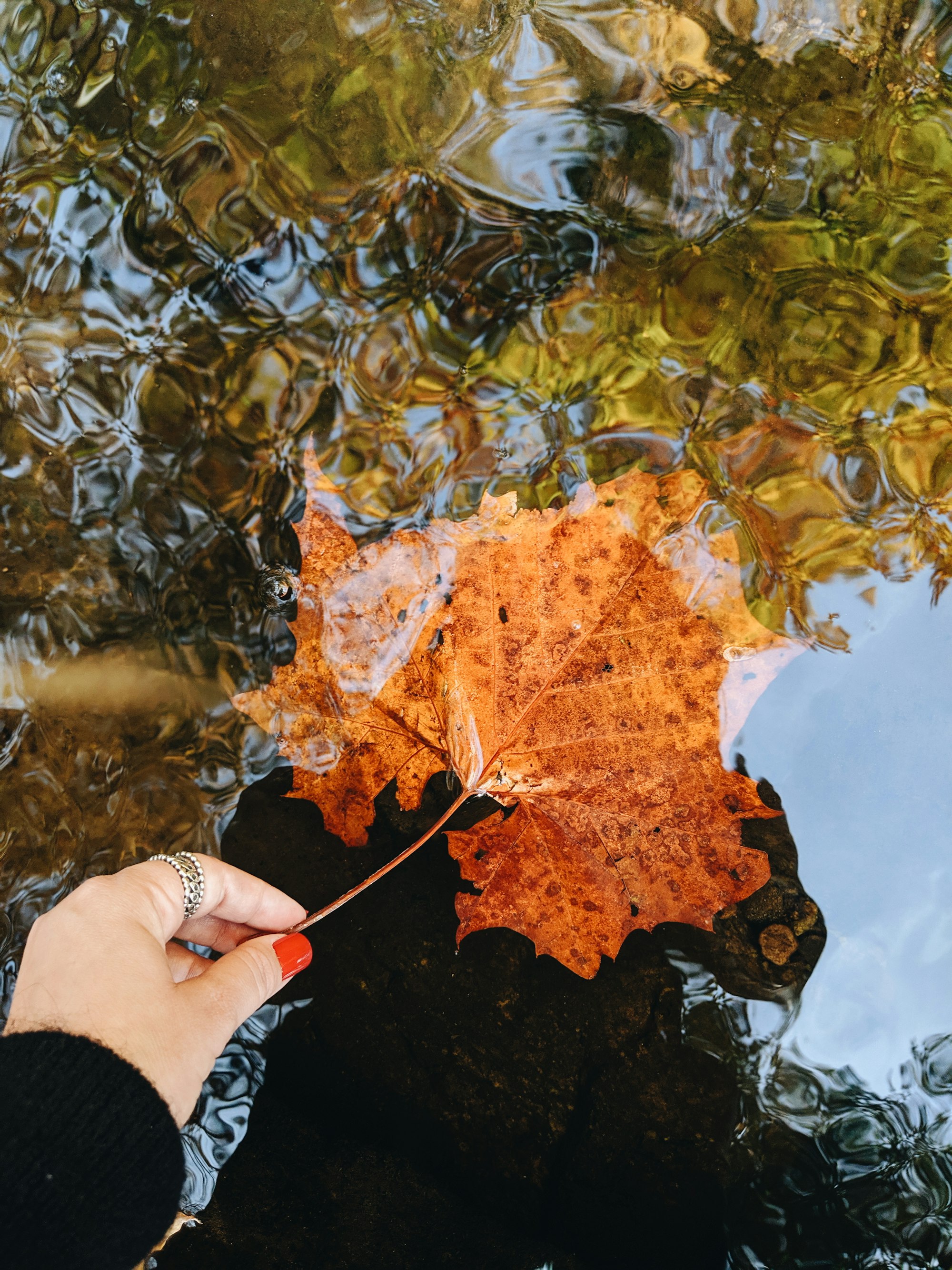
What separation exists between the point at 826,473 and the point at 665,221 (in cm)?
94

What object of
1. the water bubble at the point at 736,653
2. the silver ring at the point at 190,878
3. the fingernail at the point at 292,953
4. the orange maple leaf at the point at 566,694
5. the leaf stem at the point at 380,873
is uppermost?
the water bubble at the point at 736,653

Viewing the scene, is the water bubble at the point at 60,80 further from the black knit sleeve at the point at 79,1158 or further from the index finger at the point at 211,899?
the black knit sleeve at the point at 79,1158

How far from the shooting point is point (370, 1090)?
254cm

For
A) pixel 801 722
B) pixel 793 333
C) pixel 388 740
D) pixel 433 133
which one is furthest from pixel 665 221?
pixel 388 740

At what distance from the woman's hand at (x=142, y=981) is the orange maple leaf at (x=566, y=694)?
66 cm

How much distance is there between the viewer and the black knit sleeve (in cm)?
144

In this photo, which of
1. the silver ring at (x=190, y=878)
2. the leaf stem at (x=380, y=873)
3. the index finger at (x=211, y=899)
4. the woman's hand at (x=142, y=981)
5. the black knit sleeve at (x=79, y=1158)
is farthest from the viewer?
the leaf stem at (x=380, y=873)

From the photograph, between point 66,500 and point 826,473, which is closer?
point 826,473

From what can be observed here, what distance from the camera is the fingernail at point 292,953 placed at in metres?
2.15

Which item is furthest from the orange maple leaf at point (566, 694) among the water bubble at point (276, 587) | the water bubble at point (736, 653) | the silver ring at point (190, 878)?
the silver ring at point (190, 878)

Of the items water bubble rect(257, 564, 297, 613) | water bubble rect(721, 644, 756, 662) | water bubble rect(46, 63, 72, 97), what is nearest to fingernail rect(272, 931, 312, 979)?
water bubble rect(257, 564, 297, 613)

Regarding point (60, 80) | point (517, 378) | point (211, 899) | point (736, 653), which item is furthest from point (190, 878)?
point (60, 80)

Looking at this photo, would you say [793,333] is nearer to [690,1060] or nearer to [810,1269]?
[690,1060]

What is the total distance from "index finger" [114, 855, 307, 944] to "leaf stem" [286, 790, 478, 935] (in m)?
0.04
